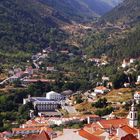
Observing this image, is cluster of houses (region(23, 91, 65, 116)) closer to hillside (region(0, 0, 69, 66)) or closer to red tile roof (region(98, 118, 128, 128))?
red tile roof (region(98, 118, 128, 128))

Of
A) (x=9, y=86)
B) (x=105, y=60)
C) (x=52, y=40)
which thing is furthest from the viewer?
(x=52, y=40)

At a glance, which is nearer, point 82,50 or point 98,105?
point 98,105

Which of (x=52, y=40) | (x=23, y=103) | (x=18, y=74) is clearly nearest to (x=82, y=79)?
(x=18, y=74)

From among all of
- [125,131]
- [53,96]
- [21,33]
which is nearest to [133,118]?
[125,131]

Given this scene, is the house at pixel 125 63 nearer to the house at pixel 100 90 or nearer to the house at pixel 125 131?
the house at pixel 100 90

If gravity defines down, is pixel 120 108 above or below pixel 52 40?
below

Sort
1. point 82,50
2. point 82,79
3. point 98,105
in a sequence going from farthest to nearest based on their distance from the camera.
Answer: point 82,50 < point 82,79 < point 98,105

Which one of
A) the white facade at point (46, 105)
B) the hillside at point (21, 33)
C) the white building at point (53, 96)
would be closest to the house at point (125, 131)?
the white facade at point (46, 105)

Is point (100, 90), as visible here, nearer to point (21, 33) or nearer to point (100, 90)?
point (100, 90)

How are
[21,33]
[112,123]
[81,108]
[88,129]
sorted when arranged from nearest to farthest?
[88,129] < [112,123] < [81,108] < [21,33]

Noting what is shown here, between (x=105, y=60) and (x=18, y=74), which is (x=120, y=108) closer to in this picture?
(x=18, y=74)

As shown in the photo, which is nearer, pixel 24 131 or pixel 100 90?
pixel 24 131
